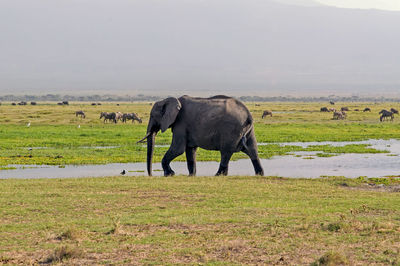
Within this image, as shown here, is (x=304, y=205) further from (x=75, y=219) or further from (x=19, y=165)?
(x=19, y=165)

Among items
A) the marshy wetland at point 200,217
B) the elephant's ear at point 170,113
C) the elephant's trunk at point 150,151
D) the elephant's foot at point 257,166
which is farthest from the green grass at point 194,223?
the elephant's foot at point 257,166

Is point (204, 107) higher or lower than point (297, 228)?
higher

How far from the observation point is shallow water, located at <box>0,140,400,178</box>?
24078 mm

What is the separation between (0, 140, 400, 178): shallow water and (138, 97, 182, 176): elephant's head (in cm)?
195

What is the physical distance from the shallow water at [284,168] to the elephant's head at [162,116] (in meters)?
1.95

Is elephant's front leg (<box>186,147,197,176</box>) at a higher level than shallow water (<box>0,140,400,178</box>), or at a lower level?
higher

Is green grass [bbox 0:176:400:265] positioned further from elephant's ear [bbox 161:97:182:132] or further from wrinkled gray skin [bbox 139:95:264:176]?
elephant's ear [bbox 161:97:182:132]

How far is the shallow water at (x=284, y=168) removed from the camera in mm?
24078

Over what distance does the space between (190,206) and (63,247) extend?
5.14 m

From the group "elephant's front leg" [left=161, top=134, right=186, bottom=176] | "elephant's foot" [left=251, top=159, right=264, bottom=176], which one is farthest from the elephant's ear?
"elephant's foot" [left=251, top=159, right=264, bottom=176]

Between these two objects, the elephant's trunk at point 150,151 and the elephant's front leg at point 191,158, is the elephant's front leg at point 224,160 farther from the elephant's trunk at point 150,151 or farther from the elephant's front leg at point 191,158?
the elephant's trunk at point 150,151

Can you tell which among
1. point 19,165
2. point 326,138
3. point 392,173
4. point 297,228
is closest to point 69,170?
point 19,165

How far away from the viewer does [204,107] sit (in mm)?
21344

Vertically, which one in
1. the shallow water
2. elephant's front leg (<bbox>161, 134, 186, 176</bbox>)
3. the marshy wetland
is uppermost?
elephant's front leg (<bbox>161, 134, 186, 176</bbox>)
